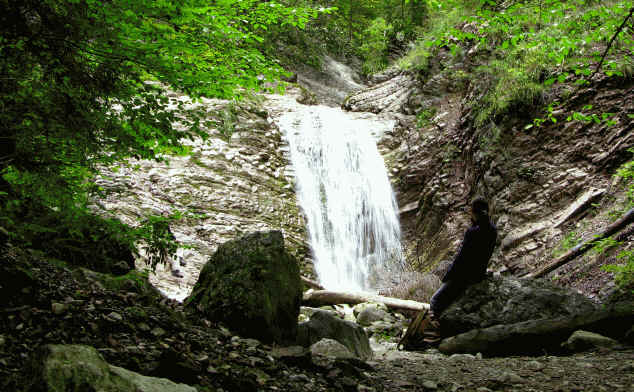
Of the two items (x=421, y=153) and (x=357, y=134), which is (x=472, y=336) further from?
(x=357, y=134)

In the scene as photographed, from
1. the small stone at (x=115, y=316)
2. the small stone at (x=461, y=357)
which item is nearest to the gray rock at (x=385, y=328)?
the small stone at (x=461, y=357)

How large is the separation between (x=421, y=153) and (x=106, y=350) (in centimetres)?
1234

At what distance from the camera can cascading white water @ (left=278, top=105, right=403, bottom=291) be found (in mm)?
11498

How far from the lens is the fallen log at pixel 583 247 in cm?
604

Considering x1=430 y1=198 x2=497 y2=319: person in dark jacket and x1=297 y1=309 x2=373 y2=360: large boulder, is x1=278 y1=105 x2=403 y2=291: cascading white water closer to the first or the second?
x1=430 y1=198 x2=497 y2=319: person in dark jacket

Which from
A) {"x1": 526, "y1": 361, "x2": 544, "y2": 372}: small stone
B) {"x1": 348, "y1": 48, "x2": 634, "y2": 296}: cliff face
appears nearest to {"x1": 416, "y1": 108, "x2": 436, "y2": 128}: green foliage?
{"x1": 348, "y1": 48, "x2": 634, "y2": 296}: cliff face

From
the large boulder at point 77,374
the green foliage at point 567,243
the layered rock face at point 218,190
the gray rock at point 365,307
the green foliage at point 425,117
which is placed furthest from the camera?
the green foliage at point 425,117

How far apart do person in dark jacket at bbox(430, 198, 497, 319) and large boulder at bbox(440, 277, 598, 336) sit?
4.1 inches

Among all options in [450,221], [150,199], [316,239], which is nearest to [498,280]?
[450,221]

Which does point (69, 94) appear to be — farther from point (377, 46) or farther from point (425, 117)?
point (377, 46)

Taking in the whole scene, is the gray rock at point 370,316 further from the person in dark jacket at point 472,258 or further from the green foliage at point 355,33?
the green foliage at point 355,33

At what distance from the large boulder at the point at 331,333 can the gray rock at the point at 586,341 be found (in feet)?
7.07

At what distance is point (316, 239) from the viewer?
11773 millimetres

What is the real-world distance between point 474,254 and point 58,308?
4626 millimetres
